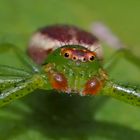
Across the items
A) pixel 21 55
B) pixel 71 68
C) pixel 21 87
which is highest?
pixel 21 55

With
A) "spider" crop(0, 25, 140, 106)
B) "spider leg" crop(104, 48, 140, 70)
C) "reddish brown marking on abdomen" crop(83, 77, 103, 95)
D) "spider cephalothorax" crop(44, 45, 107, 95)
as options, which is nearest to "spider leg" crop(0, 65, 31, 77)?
"spider" crop(0, 25, 140, 106)

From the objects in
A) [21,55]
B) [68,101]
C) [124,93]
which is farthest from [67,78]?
[21,55]

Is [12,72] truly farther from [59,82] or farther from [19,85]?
[59,82]

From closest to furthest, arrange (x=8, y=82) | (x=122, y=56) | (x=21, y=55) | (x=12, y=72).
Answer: (x=8, y=82) < (x=12, y=72) < (x=21, y=55) < (x=122, y=56)

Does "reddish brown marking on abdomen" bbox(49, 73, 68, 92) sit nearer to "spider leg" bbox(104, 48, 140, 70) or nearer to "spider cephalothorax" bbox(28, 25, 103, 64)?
"spider cephalothorax" bbox(28, 25, 103, 64)

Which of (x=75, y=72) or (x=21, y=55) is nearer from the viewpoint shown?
(x=75, y=72)

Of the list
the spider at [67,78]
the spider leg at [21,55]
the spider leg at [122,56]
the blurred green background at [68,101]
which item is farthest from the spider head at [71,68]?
the spider leg at [122,56]

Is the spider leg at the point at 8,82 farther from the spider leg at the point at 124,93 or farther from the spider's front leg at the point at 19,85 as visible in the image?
the spider leg at the point at 124,93
